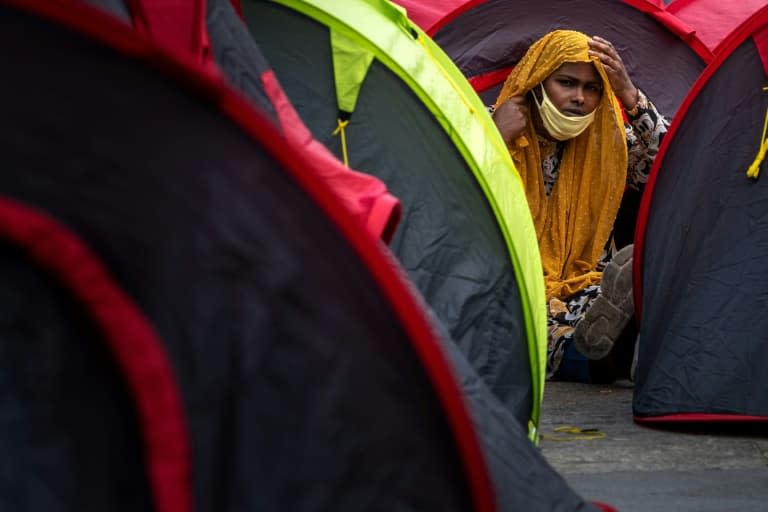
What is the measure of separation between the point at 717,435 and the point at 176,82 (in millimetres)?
1926

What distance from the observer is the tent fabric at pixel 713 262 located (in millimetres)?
2910

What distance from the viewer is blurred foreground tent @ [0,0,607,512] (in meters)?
1.22

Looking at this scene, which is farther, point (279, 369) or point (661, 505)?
point (661, 505)

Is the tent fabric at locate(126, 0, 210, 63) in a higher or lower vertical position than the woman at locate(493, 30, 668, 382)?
higher

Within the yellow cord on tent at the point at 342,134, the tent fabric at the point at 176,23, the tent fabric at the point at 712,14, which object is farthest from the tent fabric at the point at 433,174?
the tent fabric at the point at 712,14

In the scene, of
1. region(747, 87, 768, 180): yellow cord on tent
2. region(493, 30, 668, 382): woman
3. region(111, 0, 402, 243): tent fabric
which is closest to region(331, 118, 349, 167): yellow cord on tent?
region(111, 0, 402, 243): tent fabric

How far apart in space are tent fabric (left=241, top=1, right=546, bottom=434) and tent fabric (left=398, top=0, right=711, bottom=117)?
179 centimetres

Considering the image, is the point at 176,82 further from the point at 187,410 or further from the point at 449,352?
the point at 449,352

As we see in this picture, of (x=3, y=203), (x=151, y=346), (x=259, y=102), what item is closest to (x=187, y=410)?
(x=151, y=346)

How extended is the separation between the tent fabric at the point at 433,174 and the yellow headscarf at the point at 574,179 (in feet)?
4.22

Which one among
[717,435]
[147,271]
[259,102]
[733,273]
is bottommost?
[717,435]

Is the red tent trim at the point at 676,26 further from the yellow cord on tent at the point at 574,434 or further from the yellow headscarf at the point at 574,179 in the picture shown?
the yellow cord on tent at the point at 574,434

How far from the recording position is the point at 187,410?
4.13 feet

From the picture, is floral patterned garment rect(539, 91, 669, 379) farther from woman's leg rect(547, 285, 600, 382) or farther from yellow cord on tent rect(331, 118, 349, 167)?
yellow cord on tent rect(331, 118, 349, 167)
